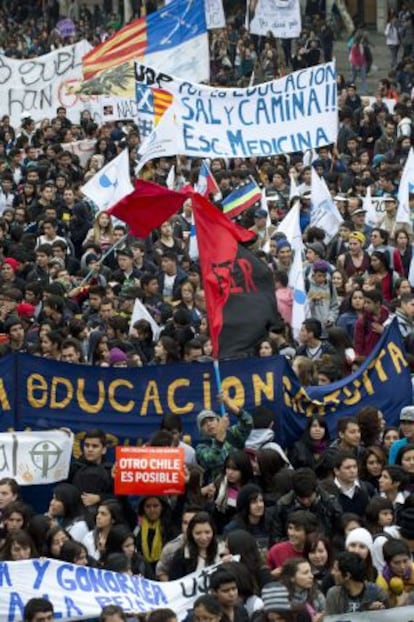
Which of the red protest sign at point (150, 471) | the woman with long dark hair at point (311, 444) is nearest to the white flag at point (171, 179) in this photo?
the woman with long dark hair at point (311, 444)

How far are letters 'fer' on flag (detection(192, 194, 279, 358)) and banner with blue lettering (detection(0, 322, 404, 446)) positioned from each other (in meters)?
0.32

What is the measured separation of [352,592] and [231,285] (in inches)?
146

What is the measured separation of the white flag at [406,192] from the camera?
19625 mm

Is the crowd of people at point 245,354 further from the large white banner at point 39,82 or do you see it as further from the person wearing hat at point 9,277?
the large white banner at point 39,82

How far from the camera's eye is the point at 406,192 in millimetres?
19812

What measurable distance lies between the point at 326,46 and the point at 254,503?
→ 85.5 ft

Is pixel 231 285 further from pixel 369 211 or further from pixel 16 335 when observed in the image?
pixel 369 211

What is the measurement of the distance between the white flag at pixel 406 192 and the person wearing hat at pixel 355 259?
64.3 inches

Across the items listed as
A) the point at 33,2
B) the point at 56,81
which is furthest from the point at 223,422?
the point at 33,2

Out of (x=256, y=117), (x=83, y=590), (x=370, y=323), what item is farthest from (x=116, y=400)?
(x=256, y=117)

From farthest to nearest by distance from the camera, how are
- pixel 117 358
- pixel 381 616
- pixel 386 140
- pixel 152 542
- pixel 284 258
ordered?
1. pixel 386 140
2. pixel 284 258
3. pixel 117 358
4. pixel 152 542
5. pixel 381 616

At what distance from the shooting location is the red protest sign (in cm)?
1229

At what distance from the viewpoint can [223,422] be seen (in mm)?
13000

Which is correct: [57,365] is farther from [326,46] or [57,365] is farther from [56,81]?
[326,46]
